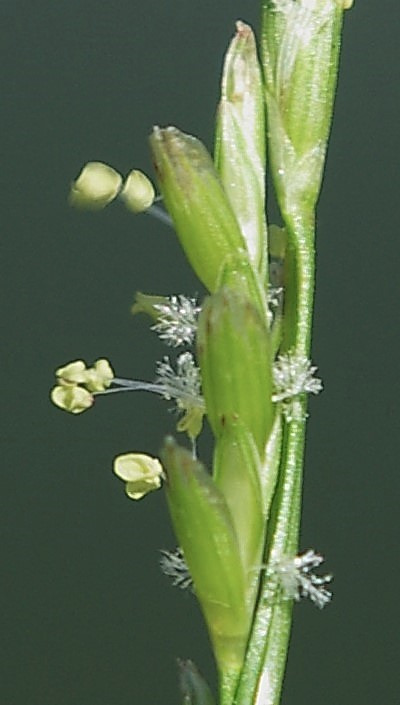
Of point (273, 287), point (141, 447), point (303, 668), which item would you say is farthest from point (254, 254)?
point (303, 668)

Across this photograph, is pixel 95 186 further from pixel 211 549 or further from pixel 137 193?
pixel 211 549

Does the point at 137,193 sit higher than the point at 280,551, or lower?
higher

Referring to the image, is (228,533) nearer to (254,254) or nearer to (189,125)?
(254,254)

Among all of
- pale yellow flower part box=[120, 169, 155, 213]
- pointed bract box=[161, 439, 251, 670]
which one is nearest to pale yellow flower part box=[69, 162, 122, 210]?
pale yellow flower part box=[120, 169, 155, 213]

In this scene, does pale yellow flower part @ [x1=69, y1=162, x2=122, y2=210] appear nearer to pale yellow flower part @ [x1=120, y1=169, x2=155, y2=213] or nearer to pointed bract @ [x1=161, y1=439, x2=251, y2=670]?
pale yellow flower part @ [x1=120, y1=169, x2=155, y2=213]

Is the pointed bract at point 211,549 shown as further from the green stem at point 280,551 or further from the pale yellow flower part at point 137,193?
the pale yellow flower part at point 137,193

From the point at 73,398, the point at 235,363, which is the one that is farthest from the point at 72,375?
the point at 235,363
